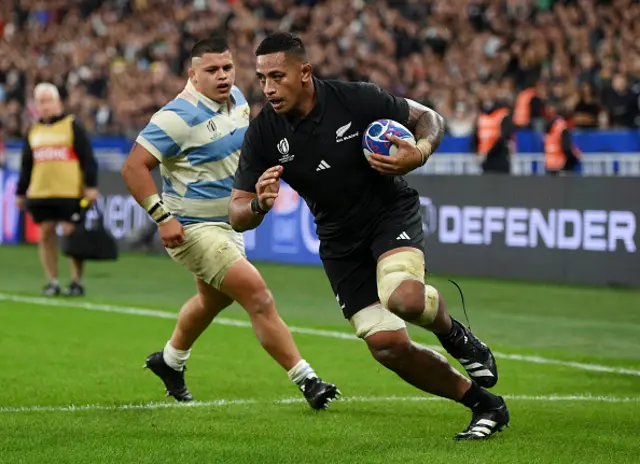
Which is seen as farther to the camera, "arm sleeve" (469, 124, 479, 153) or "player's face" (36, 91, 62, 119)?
"arm sleeve" (469, 124, 479, 153)

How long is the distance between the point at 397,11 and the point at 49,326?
1460 cm

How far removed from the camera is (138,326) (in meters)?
13.2

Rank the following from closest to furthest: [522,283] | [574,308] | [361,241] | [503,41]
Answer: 1. [361,241]
2. [574,308]
3. [522,283]
4. [503,41]

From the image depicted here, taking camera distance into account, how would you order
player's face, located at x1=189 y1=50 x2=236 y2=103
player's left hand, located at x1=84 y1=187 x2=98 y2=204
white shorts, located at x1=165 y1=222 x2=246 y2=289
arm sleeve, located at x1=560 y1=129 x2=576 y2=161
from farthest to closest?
arm sleeve, located at x1=560 y1=129 x2=576 y2=161 < player's left hand, located at x1=84 y1=187 x2=98 y2=204 < player's face, located at x1=189 y1=50 x2=236 y2=103 < white shorts, located at x1=165 y1=222 x2=246 y2=289

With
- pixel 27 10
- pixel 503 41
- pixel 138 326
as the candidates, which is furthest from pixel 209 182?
pixel 27 10

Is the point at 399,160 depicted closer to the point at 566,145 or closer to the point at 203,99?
the point at 203,99

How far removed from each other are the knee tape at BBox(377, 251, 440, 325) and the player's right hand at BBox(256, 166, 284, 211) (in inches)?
28.4

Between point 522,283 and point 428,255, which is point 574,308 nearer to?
point 522,283

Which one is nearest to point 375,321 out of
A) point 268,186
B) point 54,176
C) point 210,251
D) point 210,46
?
point 268,186

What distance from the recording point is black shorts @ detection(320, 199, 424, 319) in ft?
24.3

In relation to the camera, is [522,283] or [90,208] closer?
[90,208]

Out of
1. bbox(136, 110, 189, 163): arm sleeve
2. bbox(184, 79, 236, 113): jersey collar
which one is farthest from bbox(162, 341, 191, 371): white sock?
bbox(184, 79, 236, 113): jersey collar

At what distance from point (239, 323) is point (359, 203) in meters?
6.26

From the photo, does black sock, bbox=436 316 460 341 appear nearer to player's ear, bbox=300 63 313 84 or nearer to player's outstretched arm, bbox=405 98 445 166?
player's outstretched arm, bbox=405 98 445 166
